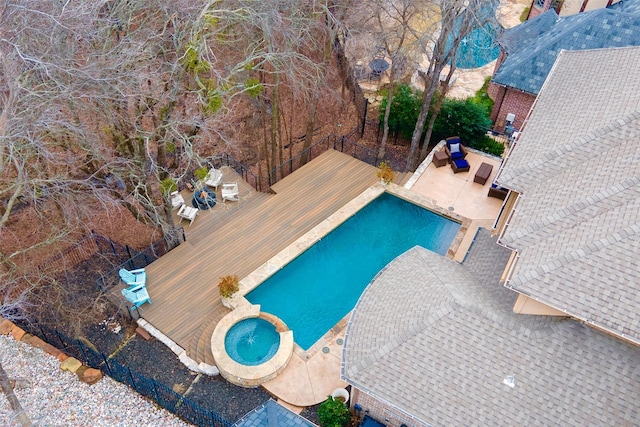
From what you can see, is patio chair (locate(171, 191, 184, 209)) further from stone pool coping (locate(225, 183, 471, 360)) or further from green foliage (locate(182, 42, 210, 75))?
green foliage (locate(182, 42, 210, 75))

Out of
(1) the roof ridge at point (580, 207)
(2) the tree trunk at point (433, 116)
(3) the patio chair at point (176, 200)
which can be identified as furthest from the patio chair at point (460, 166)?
(3) the patio chair at point (176, 200)

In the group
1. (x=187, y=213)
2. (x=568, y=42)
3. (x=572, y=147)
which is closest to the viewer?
(x=572, y=147)

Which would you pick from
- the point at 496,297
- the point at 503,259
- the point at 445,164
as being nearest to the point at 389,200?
the point at 445,164

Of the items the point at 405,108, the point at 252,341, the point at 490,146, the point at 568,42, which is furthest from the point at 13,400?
the point at 568,42

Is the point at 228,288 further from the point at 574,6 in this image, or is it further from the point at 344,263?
the point at 574,6

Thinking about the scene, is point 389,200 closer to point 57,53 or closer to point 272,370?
point 272,370
